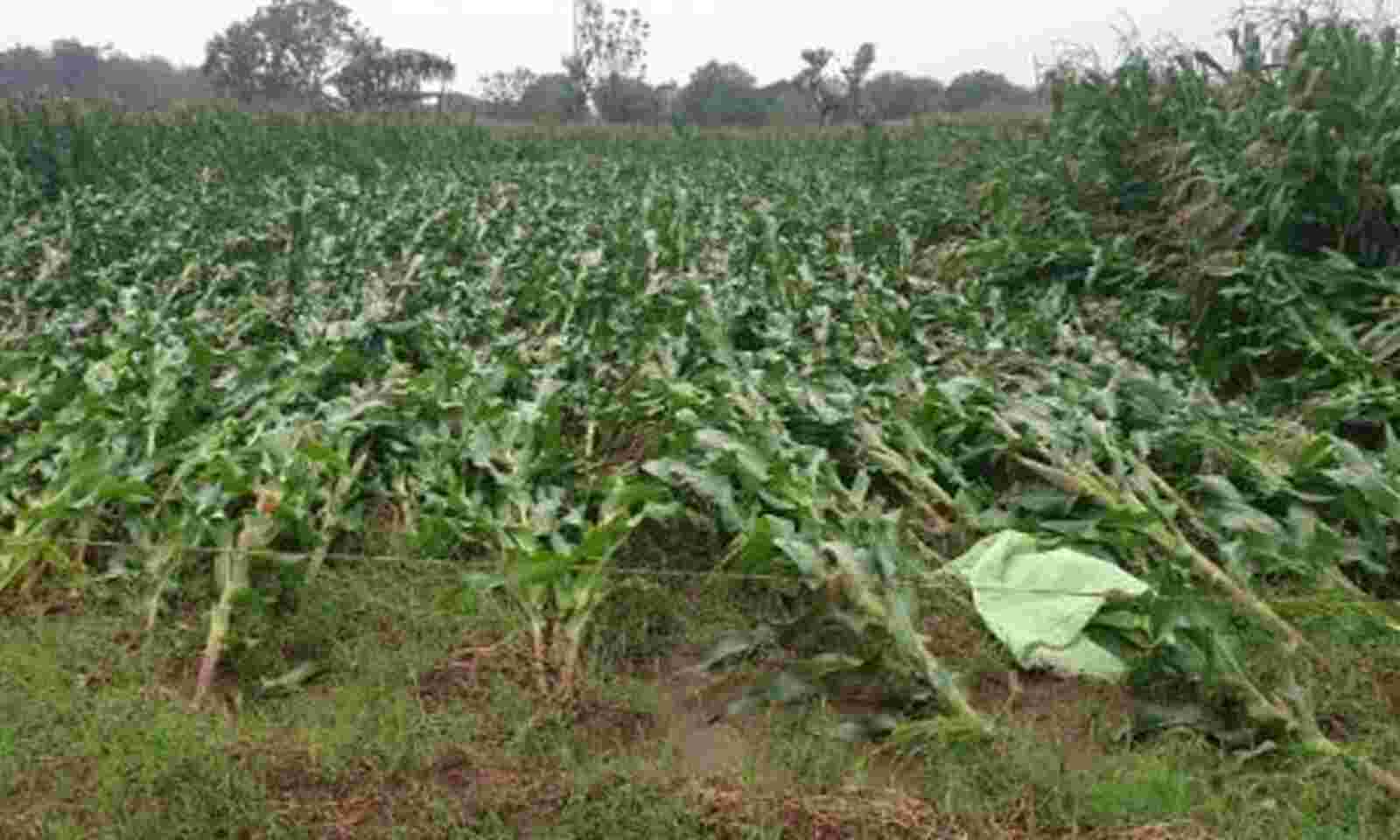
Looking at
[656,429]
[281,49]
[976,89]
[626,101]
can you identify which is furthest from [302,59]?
[656,429]

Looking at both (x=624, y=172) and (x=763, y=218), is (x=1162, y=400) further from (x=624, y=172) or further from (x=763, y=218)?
(x=624, y=172)

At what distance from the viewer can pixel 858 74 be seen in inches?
1236

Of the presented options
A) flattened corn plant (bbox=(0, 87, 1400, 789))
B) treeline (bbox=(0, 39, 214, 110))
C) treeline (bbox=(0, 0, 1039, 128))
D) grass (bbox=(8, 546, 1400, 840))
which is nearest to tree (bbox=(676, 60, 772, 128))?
treeline (bbox=(0, 0, 1039, 128))

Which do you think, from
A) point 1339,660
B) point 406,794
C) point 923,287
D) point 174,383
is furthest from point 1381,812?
point 923,287

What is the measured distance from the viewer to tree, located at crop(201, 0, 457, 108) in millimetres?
32719

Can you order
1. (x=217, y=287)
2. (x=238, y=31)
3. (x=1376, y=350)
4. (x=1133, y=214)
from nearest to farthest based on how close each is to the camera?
1. (x=1376, y=350)
2. (x=217, y=287)
3. (x=1133, y=214)
4. (x=238, y=31)

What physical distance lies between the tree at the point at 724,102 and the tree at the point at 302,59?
233 inches

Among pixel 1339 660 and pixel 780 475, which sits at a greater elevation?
pixel 780 475

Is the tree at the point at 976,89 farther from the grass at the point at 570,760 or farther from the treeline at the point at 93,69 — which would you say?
the grass at the point at 570,760

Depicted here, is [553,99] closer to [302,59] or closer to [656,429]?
[302,59]

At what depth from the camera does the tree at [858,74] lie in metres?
29.1

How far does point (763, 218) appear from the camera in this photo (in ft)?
26.8

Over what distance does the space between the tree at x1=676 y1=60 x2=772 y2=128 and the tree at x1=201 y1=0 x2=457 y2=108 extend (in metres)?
5.92

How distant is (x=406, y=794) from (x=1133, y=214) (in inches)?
215
